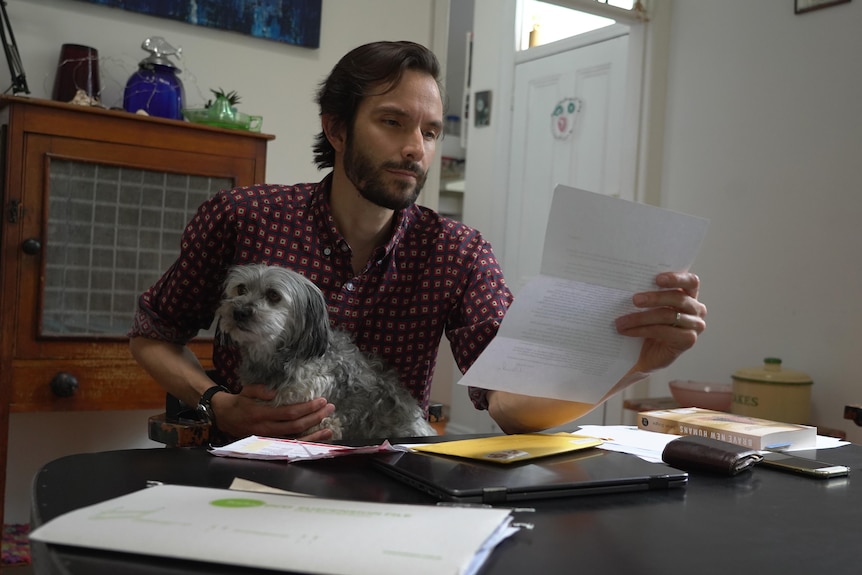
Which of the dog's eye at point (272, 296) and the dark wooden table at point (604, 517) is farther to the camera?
the dog's eye at point (272, 296)

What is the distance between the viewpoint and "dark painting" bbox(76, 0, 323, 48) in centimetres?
269

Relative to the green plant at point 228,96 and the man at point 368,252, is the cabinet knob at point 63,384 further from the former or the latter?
the green plant at point 228,96

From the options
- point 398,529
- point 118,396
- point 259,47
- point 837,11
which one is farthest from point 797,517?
point 837,11

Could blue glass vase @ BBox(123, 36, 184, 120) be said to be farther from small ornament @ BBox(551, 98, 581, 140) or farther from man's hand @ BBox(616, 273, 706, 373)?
small ornament @ BBox(551, 98, 581, 140)

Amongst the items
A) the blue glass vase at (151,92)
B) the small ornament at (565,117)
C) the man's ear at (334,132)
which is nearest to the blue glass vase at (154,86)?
the blue glass vase at (151,92)

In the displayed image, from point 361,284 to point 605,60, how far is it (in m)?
3.22

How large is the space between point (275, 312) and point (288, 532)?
2.96 ft

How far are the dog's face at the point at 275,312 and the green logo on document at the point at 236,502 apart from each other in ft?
2.57

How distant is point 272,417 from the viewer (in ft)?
4.43

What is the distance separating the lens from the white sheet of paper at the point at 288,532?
0.58 meters

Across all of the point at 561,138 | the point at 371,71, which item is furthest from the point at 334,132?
the point at 561,138

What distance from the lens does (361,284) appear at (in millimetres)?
1637

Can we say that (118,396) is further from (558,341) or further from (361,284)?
(558,341)

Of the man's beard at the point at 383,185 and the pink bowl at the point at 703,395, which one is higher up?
the man's beard at the point at 383,185
